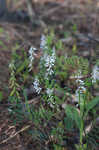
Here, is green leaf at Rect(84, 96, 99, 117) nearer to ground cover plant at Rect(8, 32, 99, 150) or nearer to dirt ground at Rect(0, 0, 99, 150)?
ground cover plant at Rect(8, 32, 99, 150)

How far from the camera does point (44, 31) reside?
15.3 feet

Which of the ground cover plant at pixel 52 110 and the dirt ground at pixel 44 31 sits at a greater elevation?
the dirt ground at pixel 44 31

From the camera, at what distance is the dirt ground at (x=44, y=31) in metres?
2.27

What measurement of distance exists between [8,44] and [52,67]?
246 centimetres

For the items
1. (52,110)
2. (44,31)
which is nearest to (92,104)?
(52,110)

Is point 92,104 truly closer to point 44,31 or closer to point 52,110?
point 52,110

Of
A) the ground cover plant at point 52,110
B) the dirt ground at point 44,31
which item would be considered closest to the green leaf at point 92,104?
the ground cover plant at point 52,110

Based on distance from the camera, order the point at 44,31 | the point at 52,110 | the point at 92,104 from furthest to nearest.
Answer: the point at 44,31, the point at 92,104, the point at 52,110

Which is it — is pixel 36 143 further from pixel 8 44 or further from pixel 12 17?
pixel 12 17

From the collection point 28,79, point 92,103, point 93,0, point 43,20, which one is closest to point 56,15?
point 43,20

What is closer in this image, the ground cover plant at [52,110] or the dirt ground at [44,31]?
the ground cover plant at [52,110]

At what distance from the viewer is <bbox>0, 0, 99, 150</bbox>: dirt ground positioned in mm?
2270

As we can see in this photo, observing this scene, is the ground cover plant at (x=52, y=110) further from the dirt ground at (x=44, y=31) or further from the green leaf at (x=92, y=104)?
the dirt ground at (x=44, y=31)

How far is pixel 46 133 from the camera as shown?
215 cm
